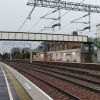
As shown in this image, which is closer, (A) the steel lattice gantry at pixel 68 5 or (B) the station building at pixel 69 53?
(A) the steel lattice gantry at pixel 68 5

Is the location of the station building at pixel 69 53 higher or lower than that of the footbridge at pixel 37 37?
lower

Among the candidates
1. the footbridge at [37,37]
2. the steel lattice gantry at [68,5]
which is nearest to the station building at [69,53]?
the footbridge at [37,37]

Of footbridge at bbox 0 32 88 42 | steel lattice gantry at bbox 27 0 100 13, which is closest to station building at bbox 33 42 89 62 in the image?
footbridge at bbox 0 32 88 42

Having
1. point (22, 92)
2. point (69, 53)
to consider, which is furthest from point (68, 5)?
point (69, 53)

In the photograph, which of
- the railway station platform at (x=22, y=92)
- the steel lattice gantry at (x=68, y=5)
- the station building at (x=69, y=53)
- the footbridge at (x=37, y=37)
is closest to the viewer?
the railway station platform at (x=22, y=92)

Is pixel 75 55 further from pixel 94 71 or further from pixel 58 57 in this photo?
pixel 94 71

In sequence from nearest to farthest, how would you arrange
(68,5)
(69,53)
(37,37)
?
1. (68,5)
2. (37,37)
3. (69,53)

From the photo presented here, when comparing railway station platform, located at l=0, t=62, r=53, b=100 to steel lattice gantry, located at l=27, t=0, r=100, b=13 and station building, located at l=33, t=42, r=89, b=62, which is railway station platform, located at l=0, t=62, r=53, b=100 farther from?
station building, located at l=33, t=42, r=89, b=62

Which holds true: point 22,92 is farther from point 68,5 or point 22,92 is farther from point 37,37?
point 37,37

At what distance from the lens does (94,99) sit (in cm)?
1576

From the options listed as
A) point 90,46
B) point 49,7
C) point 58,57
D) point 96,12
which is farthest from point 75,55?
point 49,7

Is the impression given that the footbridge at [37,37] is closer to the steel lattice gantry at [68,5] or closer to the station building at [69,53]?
the station building at [69,53]

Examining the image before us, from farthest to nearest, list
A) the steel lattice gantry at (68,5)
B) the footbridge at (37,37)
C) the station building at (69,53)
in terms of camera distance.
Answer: the station building at (69,53)
the footbridge at (37,37)
the steel lattice gantry at (68,5)

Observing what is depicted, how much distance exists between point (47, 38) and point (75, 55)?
52.4 ft
